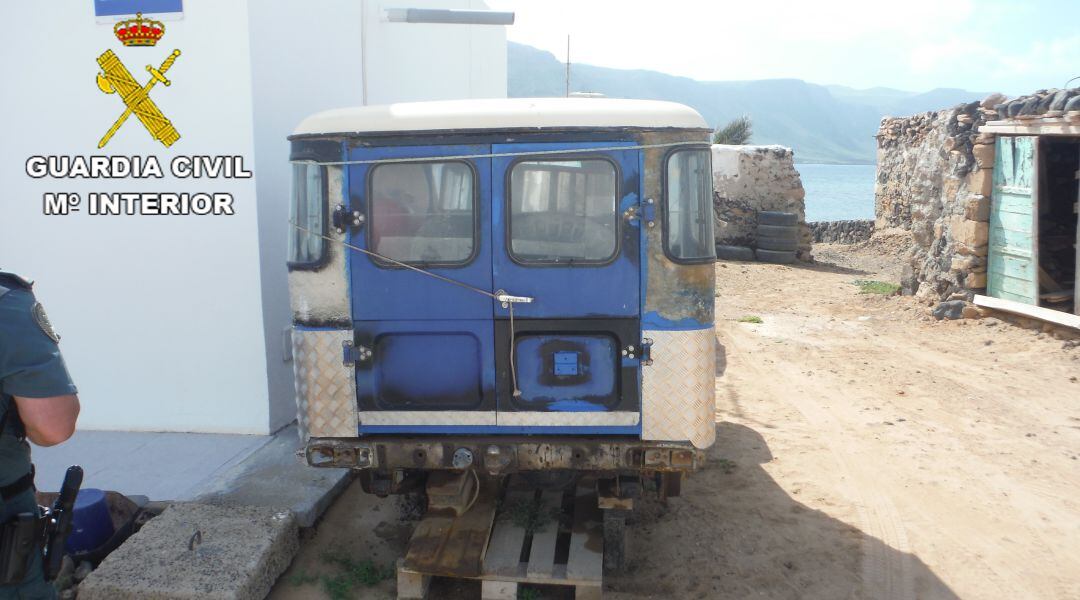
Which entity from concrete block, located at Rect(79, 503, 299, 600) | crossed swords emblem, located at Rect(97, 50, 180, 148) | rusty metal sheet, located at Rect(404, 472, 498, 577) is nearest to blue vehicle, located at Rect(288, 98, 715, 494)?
rusty metal sheet, located at Rect(404, 472, 498, 577)

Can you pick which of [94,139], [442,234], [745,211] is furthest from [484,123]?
[745,211]

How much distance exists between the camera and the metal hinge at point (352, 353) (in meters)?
4.21

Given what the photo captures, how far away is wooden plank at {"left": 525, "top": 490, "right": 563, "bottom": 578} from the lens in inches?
167

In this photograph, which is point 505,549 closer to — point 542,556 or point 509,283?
point 542,556

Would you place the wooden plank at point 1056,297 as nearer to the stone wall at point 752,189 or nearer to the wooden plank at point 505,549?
the stone wall at point 752,189

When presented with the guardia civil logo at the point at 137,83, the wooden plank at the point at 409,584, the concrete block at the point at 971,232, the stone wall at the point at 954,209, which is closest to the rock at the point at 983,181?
the stone wall at the point at 954,209

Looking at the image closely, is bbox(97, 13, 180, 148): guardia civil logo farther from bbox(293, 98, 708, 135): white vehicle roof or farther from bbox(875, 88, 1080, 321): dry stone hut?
bbox(875, 88, 1080, 321): dry stone hut

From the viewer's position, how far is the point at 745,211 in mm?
16297

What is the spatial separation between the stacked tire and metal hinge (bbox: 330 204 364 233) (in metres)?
12.7

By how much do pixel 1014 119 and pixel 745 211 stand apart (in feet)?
22.8

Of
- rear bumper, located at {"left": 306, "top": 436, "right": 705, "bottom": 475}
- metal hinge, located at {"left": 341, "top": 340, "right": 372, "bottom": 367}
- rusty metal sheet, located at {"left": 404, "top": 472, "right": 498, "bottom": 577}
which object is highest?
metal hinge, located at {"left": 341, "top": 340, "right": 372, "bottom": 367}

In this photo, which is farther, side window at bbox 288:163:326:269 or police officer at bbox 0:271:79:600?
side window at bbox 288:163:326:269

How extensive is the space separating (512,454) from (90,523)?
229cm

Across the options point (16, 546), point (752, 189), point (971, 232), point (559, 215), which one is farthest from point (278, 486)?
point (752, 189)
